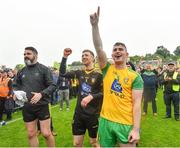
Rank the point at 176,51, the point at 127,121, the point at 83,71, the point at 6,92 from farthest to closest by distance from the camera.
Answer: the point at 176,51 < the point at 6,92 < the point at 83,71 < the point at 127,121

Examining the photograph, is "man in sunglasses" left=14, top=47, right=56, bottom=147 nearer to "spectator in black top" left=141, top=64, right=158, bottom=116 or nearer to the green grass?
the green grass

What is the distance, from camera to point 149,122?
1261cm

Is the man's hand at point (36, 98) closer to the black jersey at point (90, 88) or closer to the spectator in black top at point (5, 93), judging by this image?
the black jersey at point (90, 88)

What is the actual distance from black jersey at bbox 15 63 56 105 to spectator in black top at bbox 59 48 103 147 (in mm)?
348

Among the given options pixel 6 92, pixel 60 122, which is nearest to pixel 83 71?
pixel 60 122

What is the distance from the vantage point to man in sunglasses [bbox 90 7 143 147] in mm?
4730

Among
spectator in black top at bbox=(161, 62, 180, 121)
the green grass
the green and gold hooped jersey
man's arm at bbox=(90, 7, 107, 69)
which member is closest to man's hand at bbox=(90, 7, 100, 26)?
man's arm at bbox=(90, 7, 107, 69)

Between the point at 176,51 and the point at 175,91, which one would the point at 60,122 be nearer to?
the point at 175,91

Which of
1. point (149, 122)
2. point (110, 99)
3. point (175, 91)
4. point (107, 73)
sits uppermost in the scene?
point (107, 73)

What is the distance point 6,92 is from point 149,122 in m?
5.32

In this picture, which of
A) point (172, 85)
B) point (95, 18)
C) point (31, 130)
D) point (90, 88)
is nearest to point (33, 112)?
point (31, 130)

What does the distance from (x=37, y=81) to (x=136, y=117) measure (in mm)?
2817

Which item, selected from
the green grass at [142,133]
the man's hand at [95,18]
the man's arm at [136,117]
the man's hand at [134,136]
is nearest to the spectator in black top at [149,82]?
the green grass at [142,133]

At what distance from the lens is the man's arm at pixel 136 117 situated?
4.63 m
